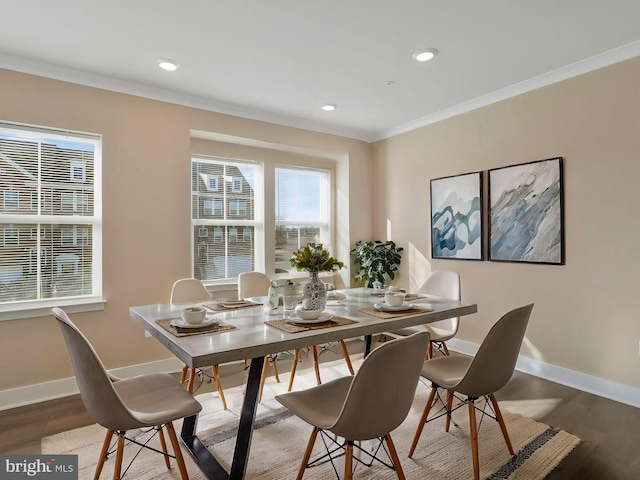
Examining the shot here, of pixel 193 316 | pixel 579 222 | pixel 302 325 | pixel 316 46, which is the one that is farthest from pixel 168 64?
pixel 579 222

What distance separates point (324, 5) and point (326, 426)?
2219 millimetres

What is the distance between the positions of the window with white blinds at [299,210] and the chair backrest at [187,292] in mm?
1545

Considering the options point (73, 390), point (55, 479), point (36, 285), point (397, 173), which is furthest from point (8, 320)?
point (397, 173)

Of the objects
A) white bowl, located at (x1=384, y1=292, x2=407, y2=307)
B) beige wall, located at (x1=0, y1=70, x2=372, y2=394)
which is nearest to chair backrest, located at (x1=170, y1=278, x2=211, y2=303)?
beige wall, located at (x1=0, y1=70, x2=372, y2=394)

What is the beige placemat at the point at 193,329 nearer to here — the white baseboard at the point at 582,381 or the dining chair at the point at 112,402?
the dining chair at the point at 112,402

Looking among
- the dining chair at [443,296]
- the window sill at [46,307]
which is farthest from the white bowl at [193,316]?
the window sill at [46,307]

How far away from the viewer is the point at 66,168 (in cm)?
315

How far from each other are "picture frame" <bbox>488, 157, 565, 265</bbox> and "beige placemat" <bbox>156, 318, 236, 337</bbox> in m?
2.72

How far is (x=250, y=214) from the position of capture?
441 centimetres

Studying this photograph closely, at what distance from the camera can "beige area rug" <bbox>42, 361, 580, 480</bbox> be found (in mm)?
1983

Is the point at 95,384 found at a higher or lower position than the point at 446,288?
lower

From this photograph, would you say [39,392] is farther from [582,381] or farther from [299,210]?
[582,381]

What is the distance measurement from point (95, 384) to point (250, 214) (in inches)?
119

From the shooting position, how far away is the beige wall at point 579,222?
2.83 m
